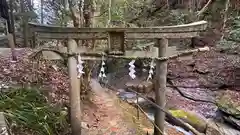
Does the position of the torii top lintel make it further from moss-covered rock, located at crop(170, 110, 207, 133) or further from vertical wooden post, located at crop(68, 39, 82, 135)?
moss-covered rock, located at crop(170, 110, 207, 133)

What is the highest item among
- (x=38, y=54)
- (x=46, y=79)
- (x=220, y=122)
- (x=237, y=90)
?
(x=38, y=54)

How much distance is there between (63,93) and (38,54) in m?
1.78

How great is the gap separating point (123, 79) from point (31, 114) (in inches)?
265

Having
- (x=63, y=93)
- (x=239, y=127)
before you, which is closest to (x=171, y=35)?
(x=63, y=93)

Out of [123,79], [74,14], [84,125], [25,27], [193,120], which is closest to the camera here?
[84,125]

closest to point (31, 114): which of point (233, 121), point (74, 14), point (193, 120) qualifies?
point (74, 14)

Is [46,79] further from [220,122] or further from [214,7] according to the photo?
[214,7]

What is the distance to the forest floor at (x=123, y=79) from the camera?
6.13 metres

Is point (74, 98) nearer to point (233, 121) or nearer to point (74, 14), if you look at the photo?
point (74, 14)

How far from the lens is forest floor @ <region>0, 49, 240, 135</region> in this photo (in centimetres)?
613

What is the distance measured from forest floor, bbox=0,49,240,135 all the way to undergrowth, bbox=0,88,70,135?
81cm

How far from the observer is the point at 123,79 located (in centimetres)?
1091

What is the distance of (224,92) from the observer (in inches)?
368

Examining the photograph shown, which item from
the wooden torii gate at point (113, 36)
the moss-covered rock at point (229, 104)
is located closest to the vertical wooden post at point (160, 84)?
the wooden torii gate at point (113, 36)
